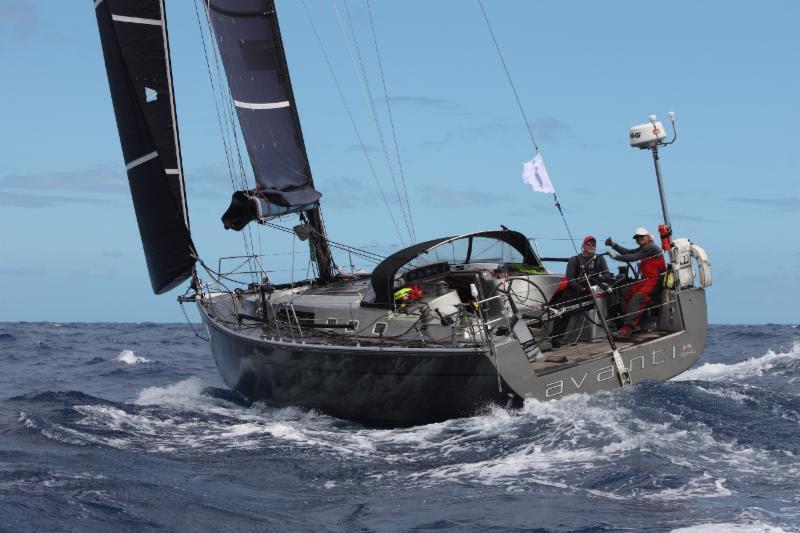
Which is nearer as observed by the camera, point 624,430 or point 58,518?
point 58,518

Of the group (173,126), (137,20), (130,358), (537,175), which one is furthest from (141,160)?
(130,358)

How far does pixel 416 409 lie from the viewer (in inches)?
438

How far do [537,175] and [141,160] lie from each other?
22.0 ft

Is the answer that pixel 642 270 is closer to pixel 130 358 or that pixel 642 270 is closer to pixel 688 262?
pixel 688 262

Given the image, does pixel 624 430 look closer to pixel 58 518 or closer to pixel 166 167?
pixel 58 518

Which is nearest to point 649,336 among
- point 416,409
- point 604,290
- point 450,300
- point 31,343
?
point 604,290

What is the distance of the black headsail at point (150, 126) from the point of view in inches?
644

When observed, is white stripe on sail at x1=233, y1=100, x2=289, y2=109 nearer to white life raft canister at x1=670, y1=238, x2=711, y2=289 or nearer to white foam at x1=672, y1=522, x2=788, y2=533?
white life raft canister at x1=670, y1=238, x2=711, y2=289

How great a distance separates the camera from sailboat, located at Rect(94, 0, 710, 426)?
11.0 meters

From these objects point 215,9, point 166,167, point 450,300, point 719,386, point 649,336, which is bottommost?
point 719,386

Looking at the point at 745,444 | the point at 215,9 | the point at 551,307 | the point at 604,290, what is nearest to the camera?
the point at 745,444

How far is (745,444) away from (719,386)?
3.16 meters

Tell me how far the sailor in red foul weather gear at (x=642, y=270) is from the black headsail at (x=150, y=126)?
7.31 meters

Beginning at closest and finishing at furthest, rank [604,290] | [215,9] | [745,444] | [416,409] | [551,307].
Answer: [745,444] < [416,409] < [551,307] < [604,290] < [215,9]
